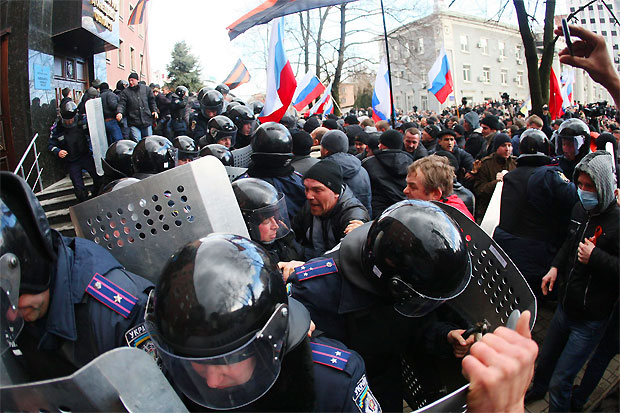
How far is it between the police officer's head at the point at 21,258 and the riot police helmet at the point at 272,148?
2.48 meters

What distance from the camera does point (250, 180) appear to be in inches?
103

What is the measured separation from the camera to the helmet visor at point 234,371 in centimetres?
125

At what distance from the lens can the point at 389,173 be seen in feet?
15.8

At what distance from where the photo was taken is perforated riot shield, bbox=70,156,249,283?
186 centimetres

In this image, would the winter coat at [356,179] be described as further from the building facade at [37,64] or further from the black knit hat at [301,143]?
the building facade at [37,64]

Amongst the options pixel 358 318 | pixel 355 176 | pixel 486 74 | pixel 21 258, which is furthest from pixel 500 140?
pixel 486 74

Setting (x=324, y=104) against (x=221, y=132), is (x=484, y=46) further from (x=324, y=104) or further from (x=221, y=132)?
(x=221, y=132)

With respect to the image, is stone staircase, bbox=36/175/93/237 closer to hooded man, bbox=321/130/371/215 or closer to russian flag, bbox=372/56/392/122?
hooded man, bbox=321/130/371/215

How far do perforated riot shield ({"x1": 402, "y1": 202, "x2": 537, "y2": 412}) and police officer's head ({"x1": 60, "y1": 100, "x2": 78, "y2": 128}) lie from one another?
309 inches

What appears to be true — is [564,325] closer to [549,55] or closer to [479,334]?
[479,334]

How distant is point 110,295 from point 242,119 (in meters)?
5.02

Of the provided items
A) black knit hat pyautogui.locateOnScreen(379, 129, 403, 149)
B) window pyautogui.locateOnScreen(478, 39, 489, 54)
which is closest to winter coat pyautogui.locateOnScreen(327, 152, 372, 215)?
black knit hat pyautogui.locateOnScreen(379, 129, 403, 149)

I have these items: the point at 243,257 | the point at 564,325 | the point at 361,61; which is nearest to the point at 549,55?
the point at 564,325

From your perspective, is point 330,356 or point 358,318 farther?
point 358,318
